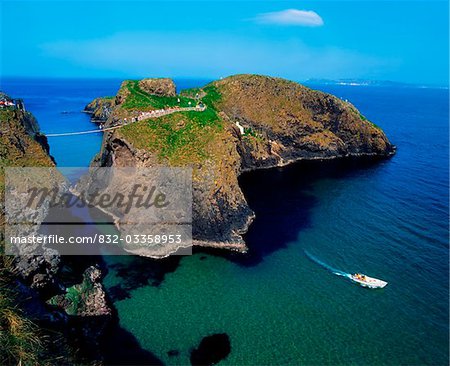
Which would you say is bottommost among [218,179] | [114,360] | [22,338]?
[114,360]

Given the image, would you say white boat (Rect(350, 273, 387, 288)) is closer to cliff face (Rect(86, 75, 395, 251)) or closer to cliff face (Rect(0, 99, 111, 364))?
cliff face (Rect(86, 75, 395, 251))

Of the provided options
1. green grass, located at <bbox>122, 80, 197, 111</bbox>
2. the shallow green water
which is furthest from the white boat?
green grass, located at <bbox>122, 80, 197, 111</bbox>

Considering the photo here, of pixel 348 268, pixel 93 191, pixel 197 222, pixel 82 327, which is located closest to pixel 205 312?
pixel 82 327

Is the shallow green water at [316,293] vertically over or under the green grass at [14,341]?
under

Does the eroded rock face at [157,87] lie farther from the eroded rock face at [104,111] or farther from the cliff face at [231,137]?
the eroded rock face at [104,111]

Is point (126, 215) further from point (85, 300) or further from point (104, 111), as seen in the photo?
point (104, 111)

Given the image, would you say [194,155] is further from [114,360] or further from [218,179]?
[114,360]

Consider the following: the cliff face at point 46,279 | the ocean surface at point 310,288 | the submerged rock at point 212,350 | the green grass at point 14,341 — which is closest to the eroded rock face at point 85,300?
the cliff face at point 46,279
